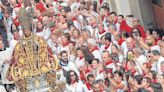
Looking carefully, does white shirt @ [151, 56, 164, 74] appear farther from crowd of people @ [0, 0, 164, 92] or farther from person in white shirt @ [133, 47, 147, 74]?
person in white shirt @ [133, 47, 147, 74]

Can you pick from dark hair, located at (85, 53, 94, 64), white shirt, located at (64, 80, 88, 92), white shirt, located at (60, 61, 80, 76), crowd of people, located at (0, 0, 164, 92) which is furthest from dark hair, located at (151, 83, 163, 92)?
dark hair, located at (85, 53, 94, 64)

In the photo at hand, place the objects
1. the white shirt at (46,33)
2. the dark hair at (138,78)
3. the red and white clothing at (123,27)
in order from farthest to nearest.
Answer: the white shirt at (46,33)
the red and white clothing at (123,27)
the dark hair at (138,78)

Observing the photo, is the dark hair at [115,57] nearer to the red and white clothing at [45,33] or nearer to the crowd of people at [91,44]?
the crowd of people at [91,44]

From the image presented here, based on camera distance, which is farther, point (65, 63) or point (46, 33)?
point (46, 33)

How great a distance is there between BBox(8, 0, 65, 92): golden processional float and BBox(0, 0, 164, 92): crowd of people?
49 centimetres

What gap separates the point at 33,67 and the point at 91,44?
4.27 metres

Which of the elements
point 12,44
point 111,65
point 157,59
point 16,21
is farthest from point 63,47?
point 157,59

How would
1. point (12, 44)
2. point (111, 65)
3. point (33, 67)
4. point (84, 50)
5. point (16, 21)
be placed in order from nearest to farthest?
point (33, 67)
point (111, 65)
point (84, 50)
point (12, 44)
point (16, 21)

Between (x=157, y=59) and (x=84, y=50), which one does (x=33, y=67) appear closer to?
(x=157, y=59)

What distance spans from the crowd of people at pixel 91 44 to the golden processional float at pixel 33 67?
0.49 m

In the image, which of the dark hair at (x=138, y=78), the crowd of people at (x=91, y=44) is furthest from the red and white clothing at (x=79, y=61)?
the dark hair at (x=138, y=78)

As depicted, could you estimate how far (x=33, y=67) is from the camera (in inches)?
327

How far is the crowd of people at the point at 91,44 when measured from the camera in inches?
409

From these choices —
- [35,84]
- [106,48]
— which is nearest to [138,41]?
[106,48]
